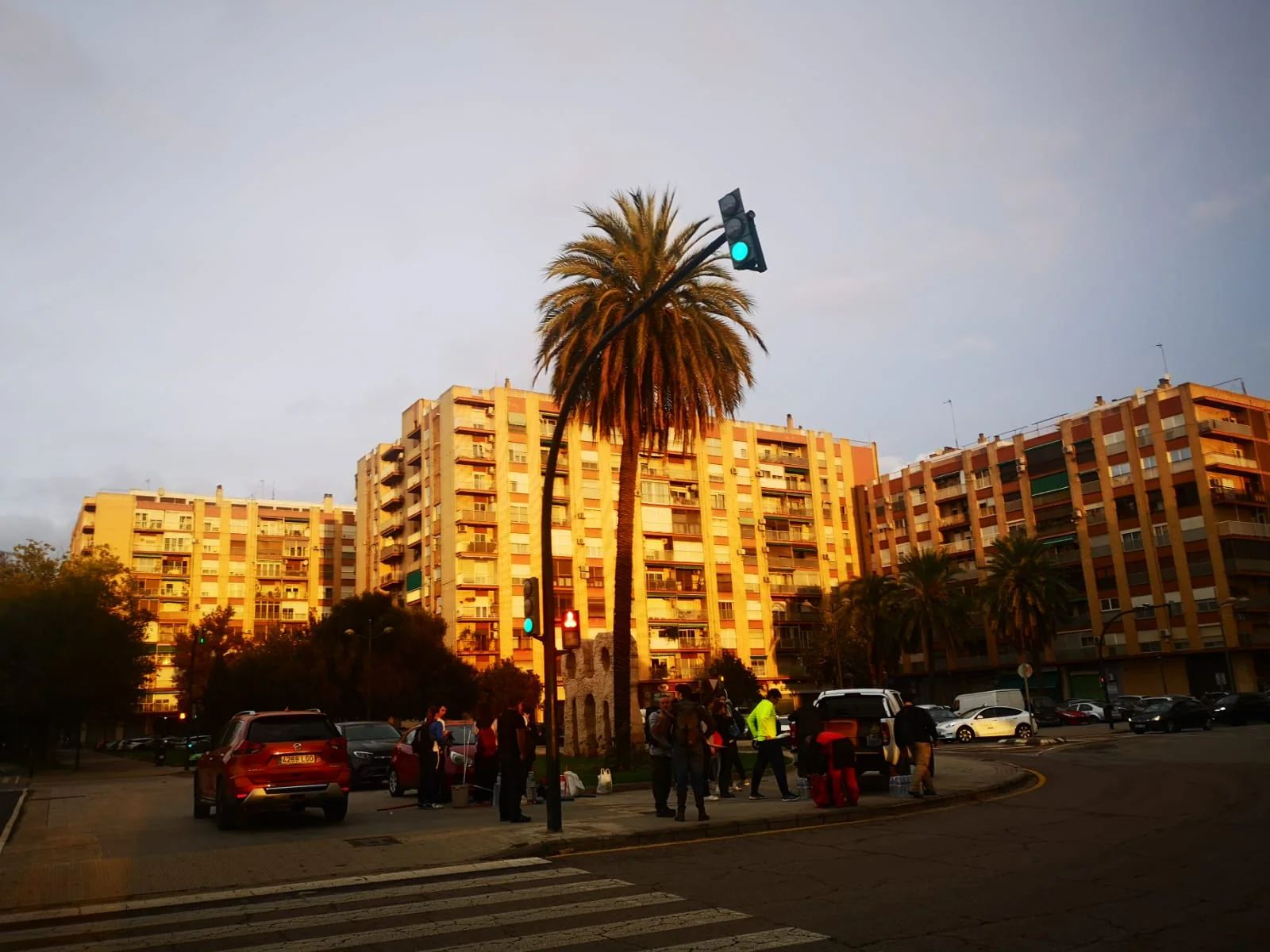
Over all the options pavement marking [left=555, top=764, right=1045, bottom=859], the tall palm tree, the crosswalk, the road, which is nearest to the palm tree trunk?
pavement marking [left=555, top=764, right=1045, bottom=859]

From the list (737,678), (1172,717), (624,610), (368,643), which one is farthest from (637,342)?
(737,678)

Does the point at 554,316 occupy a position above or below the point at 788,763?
above

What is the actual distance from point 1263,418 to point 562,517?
50503 millimetres

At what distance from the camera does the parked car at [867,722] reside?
18.0 meters

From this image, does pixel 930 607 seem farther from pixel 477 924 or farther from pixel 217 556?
pixel 217 556

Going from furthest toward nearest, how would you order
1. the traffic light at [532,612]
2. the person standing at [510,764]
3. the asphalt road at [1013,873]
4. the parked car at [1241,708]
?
the parked car at [1241,708]
the person standing at [510,764]
the traffic light at [532,612]
the asphalt road at [1013,873]

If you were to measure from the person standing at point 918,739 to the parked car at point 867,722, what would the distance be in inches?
26.0

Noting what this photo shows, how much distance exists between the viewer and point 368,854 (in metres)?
12.7

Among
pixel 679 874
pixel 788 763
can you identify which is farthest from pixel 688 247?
pixel 679 874

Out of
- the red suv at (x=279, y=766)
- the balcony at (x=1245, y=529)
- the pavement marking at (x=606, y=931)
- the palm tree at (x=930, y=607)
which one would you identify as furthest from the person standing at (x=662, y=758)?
the balcony at (x=1245, y=529)

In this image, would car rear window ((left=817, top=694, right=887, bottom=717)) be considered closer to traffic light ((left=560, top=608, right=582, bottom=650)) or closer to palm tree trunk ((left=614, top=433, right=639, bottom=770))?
traffic light ((left=560, top=608, right=582, bottom=650))

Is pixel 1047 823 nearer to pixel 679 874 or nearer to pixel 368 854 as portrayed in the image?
pixel 679 874

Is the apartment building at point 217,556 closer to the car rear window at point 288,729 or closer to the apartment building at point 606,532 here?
the apartment building at point 606,532

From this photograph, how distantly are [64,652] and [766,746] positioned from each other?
4305 cm
